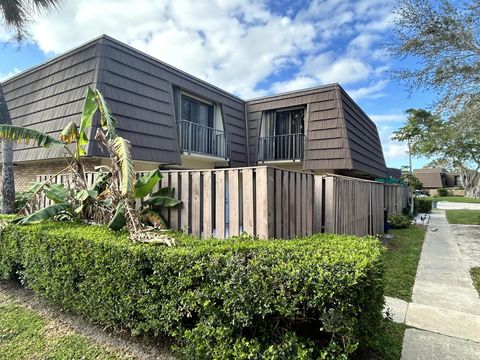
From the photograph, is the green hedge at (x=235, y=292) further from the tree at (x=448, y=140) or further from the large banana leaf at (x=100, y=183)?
the tree at (x=448, y=140)

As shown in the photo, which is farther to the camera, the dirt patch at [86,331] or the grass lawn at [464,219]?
the grass lawn at [464,219]

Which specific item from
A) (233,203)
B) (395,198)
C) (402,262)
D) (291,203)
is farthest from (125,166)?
(395,198)

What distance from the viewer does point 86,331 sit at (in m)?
3.81

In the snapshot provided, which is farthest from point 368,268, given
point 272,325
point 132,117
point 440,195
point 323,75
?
point 440,195

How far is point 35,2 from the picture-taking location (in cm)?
888

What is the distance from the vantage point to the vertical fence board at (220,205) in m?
4.36

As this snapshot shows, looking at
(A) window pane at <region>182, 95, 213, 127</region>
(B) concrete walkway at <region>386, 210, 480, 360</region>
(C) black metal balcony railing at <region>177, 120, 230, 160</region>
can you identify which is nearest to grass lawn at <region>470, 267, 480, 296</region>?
(B) concrete walkway at <region>386, 210, 480, 360</region>

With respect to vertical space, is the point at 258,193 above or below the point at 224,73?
below

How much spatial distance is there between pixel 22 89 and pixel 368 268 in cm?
1344

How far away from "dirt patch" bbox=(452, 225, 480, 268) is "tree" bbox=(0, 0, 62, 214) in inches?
439

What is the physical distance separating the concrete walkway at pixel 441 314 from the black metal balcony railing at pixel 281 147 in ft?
22.8

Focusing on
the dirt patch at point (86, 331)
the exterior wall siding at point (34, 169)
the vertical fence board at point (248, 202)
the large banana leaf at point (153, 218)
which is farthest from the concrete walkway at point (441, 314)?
the exterior wall siding at point (34, 169)

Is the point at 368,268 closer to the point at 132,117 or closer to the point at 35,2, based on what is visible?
the point at 132,117

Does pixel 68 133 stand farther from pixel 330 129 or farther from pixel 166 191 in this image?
pixel 330 129
